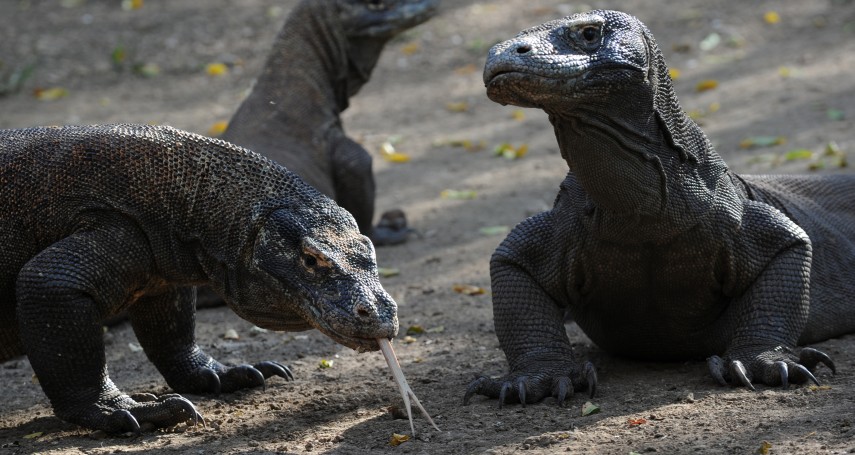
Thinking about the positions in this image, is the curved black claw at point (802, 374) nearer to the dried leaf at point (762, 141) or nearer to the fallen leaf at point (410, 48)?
the dried leaf at point (762, 141)

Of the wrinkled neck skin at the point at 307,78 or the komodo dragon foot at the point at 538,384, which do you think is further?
the wrinkled neck skin at the point at 307,78

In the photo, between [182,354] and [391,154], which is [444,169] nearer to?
[391,154]

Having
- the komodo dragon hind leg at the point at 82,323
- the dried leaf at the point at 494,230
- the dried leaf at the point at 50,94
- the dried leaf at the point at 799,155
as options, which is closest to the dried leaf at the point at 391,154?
the dried leaf at the point at 494,230

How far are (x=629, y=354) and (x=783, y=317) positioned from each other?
0.75m

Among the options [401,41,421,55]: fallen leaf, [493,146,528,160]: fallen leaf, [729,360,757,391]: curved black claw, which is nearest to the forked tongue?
[729,360,757,391]: curved black claw

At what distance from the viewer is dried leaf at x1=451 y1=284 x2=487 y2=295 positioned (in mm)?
7125

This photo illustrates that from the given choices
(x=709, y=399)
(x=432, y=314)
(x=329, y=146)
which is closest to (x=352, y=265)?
(x=709, y=399)

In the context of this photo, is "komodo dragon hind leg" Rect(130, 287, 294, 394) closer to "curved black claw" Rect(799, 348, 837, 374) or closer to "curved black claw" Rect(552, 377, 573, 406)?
"curved black claw" Rect(552, 377, 573, 406)

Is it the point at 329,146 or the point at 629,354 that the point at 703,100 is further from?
the point at 629,354

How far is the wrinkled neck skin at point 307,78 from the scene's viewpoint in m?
8.66

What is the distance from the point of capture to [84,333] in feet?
15.3

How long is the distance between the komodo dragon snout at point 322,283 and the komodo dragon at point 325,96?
369cm

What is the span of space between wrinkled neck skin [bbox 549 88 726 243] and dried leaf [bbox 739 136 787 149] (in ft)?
15.4

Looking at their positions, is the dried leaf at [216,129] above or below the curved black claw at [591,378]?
below
